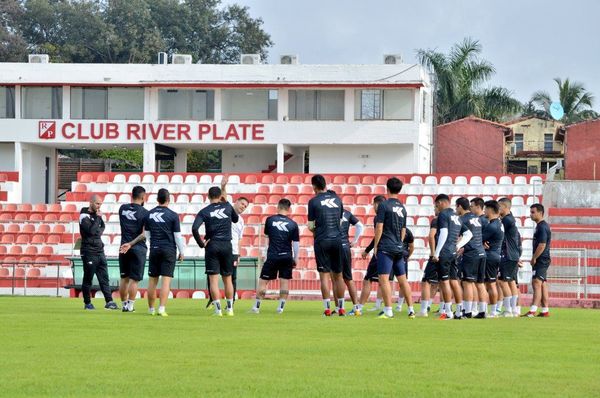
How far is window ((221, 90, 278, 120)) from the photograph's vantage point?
51.2 meters

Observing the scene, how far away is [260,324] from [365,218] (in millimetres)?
23024

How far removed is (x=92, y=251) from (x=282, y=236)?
13.1 ft

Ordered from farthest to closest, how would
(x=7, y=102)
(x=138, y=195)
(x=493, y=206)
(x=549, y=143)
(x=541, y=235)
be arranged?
(x=549, y=143) → (x=7, y=102) → (x=541, y=235) → (x=493, y=206) → (x=138, y=195)

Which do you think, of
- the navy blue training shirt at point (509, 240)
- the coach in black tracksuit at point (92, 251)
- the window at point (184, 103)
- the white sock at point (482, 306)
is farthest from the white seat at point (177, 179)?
the white sock at point (482, 306)

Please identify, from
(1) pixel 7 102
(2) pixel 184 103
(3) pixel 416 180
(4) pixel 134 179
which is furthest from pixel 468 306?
(1) pixel 7 102

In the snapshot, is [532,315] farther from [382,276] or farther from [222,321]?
[222,321]

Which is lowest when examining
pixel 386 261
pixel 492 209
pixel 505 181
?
pixel 386 261

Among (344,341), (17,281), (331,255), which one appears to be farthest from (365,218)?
(344,341)

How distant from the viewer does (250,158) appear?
53.9 metres

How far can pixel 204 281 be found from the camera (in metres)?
34.6

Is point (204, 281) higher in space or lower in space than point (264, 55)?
lower

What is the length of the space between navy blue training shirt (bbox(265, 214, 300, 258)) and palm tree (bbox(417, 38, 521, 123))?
147 ft

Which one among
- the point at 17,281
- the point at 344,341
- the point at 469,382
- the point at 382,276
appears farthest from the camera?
the point at 17,281

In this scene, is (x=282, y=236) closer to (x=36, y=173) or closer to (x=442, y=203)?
(x=442, y=203)
